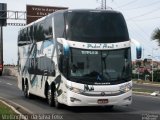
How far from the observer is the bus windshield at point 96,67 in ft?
66.5

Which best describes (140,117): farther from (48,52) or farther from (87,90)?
(48,52)

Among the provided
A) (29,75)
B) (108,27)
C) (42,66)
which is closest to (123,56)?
(108,27)

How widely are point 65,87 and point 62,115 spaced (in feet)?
4.45

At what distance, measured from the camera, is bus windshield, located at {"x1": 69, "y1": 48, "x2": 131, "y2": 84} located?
20.3 m

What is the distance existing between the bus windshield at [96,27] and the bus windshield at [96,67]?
49cm

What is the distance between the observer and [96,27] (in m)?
20.8

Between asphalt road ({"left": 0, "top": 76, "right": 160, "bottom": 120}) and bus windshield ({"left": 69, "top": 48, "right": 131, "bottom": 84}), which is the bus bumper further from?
bus windshield ({"left": 69, "top": 48, "right": 131, "bottom": 84})

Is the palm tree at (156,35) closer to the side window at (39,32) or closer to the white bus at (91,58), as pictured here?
the side window at (39,32)

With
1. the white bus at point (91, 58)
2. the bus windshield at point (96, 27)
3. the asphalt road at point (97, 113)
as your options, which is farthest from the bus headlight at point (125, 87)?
the bus windshield at point (96, 27)

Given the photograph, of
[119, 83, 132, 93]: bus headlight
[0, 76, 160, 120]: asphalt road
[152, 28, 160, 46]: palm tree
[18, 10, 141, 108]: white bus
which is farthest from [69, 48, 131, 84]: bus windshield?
[152, 28, 160, 46]: palm tree

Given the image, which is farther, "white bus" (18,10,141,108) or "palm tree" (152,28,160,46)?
"palm tree" (152,28,160,46)

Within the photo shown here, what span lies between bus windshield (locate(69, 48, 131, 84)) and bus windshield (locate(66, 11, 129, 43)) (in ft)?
1.61

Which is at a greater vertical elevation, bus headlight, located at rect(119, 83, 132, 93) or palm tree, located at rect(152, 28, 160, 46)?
palm tree, located at rect(152, 28, 160, 46)

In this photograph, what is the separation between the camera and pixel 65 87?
20484mm
